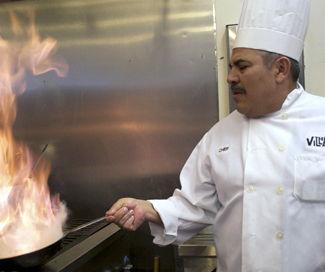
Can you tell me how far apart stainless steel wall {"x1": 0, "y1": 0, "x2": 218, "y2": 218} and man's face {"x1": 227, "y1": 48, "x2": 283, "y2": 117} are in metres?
0.60

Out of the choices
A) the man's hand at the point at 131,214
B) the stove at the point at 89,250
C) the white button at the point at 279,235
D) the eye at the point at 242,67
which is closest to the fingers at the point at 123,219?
the man's hand at the point at 131,214

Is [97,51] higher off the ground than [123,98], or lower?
higher

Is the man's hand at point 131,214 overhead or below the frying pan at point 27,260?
overhead

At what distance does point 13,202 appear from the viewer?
3.52 ft

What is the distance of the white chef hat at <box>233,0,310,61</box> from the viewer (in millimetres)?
1084

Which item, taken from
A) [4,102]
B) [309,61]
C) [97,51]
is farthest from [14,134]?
[309,61]

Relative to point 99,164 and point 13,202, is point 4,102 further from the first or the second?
point 13,202

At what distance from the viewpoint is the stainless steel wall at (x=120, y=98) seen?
172 centimetres

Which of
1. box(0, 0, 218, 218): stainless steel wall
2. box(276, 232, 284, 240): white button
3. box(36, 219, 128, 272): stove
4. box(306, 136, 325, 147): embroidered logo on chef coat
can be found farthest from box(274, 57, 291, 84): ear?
box(36, 219, 128, 272): stove

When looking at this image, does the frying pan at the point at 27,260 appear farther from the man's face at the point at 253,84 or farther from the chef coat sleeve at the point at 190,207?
the man's face at the point at 253,84

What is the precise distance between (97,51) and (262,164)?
126 cm

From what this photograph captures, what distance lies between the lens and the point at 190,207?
120cm

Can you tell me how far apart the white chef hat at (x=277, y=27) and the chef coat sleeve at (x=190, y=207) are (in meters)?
0.44

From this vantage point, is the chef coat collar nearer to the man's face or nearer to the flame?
the man's face
